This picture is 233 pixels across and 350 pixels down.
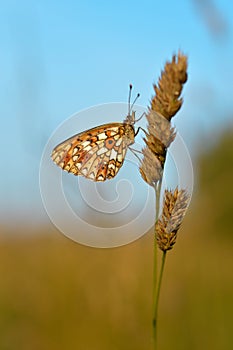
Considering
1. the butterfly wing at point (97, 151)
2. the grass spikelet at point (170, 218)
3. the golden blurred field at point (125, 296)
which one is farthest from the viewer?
the golden blurred field at point (125, 296)

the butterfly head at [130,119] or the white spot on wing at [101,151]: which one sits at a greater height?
the butterfly head at [130,119]

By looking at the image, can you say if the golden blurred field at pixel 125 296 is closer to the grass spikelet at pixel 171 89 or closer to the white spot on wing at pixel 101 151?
the white spot on wing at pixel 101 151

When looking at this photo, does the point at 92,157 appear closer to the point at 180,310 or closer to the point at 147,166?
the point at 147,166

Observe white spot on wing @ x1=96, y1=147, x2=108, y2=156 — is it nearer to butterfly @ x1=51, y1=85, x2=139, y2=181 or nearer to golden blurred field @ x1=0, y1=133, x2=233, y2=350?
butterfly @ x1=51, y1=85, x2=139, y2=181

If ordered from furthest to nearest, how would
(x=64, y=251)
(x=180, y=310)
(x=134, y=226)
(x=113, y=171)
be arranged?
(x=64, y=251) < (x=180, y=310) < (x=134, y=226) < (x=113, y=171)

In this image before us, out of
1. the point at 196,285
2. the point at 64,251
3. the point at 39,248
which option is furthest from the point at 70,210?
the point at 39,248

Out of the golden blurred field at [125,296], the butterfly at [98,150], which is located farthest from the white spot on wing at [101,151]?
the golden blurred field at [125,296]
